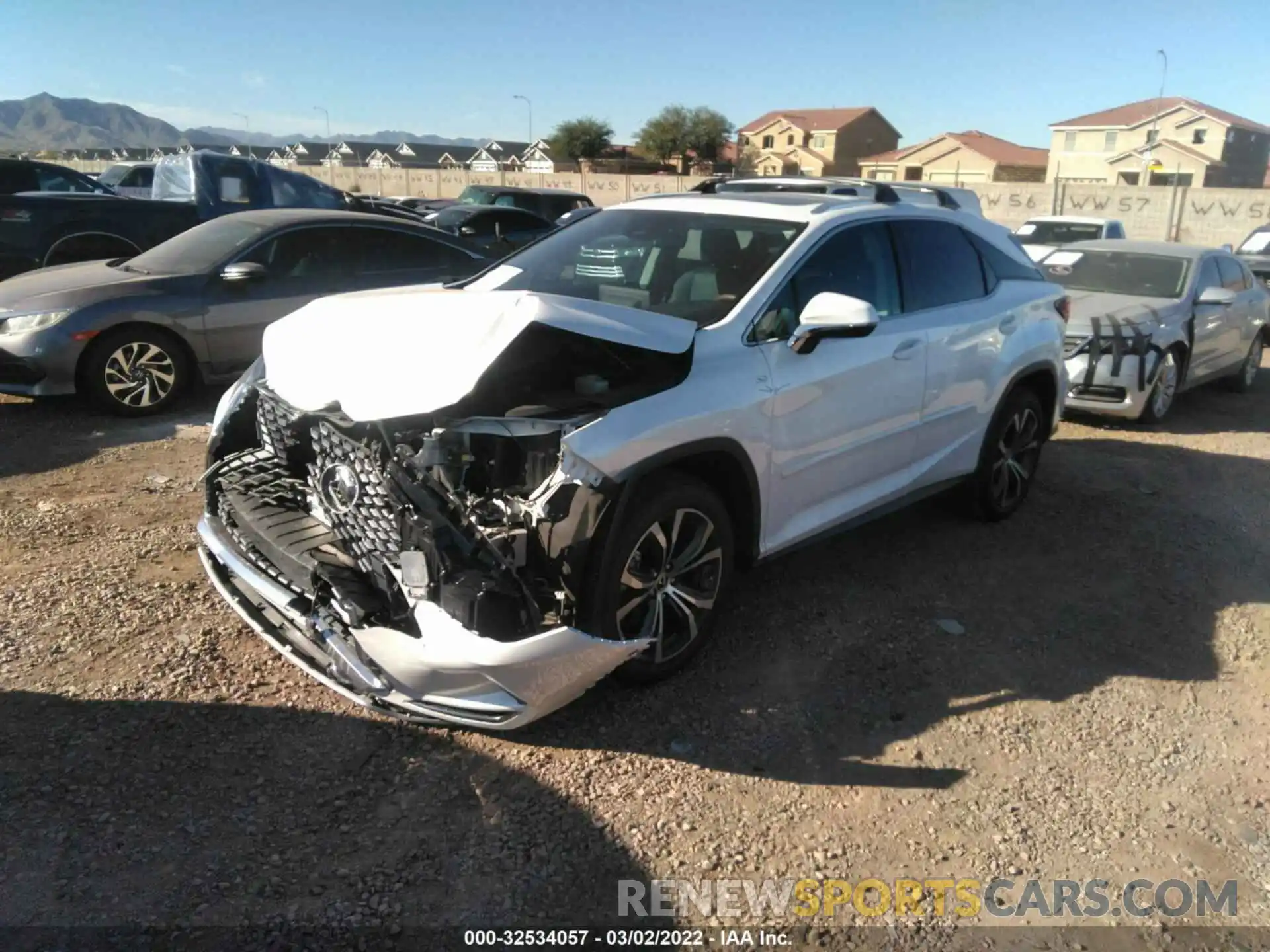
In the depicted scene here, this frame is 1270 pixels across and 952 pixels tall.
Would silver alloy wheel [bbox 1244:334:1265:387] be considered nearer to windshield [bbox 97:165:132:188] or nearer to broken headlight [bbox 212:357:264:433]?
broken headlight [bbox 212:357:264:433]

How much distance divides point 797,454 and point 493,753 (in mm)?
1702

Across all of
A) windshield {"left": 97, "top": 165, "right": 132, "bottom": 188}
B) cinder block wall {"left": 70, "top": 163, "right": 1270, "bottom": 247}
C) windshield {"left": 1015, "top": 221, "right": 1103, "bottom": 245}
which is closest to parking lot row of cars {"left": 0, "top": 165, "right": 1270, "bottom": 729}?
windshield {"left": 1015, "top": 221, "right": 1103, "bottom": 245}

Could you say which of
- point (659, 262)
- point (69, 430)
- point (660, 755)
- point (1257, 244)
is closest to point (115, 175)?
point (69, 430)

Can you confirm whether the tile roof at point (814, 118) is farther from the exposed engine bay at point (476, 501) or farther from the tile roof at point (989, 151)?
the exposed engine bay at point (476, 501)

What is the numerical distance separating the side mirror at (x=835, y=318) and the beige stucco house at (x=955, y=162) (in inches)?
2652

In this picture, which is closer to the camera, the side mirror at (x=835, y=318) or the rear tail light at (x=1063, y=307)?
the side mirror at (x=835, y=318)

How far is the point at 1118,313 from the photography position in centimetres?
801

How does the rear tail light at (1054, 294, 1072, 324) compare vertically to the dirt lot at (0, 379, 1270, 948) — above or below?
above

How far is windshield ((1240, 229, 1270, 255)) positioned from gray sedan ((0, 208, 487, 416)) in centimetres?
1549

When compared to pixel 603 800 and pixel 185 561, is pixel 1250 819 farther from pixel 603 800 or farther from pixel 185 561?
pixel 185 561

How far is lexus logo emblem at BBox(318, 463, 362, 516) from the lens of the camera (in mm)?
3092

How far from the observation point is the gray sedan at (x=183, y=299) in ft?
21.2

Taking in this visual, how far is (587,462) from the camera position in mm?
2947

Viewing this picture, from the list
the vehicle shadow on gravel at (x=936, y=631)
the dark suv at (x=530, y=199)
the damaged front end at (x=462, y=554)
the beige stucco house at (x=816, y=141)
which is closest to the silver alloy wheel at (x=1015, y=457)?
the vehicle shadow on gravel at (x=936, y=631)
